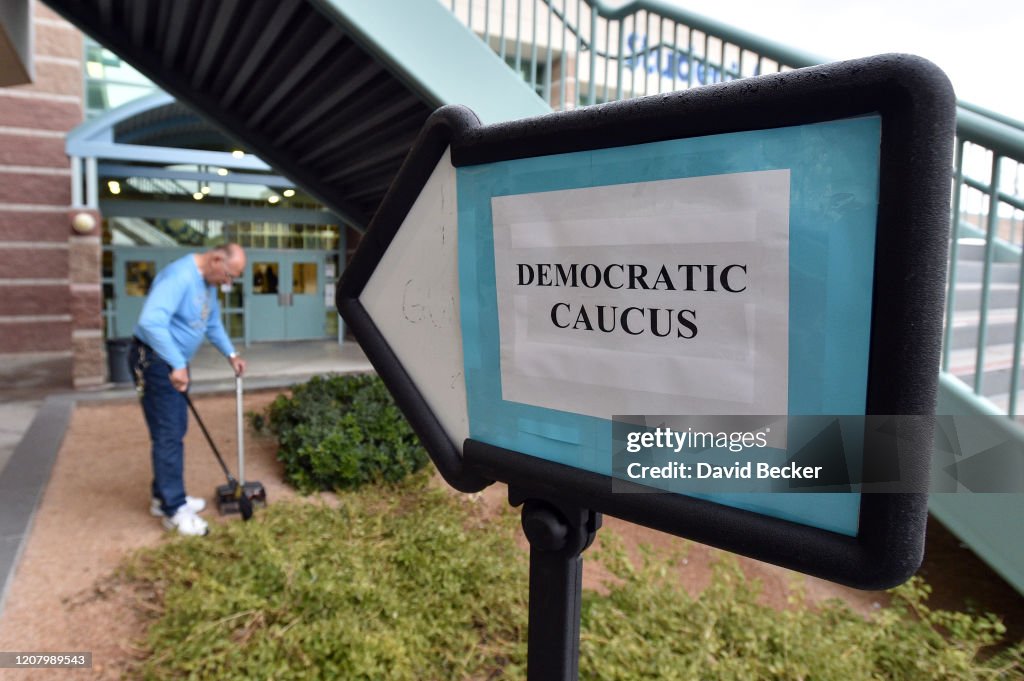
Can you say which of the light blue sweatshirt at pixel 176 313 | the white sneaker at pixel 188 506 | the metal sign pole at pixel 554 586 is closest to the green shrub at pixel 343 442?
the white sneaker at pixel 188 506

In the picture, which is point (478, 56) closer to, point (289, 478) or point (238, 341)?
point (289, 478)

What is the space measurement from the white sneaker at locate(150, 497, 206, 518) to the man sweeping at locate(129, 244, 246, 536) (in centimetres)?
2

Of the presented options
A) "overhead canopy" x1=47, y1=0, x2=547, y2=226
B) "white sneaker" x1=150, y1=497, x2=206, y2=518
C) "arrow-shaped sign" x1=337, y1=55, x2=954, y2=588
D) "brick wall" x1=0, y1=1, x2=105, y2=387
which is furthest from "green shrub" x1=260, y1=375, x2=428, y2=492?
"brick wall" x1=0, y1=1, x2=105, y2=387

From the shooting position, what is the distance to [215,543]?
12.9 ft

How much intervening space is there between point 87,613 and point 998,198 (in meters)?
4.63

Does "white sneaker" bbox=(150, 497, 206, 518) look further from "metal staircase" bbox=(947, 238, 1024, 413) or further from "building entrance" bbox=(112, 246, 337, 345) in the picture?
"building entrance" bbox=(112, 246, 337, 345)

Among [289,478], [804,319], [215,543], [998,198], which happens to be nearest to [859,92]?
[804,319]

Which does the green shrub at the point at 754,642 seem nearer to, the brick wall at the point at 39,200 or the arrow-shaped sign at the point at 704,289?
the arrow-shaped sign at the point at 704,289

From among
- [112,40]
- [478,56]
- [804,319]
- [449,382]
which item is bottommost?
[449,382]

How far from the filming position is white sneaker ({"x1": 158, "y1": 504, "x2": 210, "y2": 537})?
4.14m

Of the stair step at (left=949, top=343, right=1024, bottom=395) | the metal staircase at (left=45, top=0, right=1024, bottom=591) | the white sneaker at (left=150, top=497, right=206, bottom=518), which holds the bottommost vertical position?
the white sneaker at (left=150, top=497, right=206, bottom=518)

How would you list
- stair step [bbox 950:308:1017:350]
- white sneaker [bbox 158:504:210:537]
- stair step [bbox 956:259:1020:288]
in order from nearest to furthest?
stair step [bbox 950:308:1017:350] < white sneaker [bbox 158:504:210:537] < stair step [bbox 956:259:1020:288]

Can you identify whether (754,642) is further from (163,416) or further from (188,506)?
(163,416)

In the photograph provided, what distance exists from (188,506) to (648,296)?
4.41 meters
